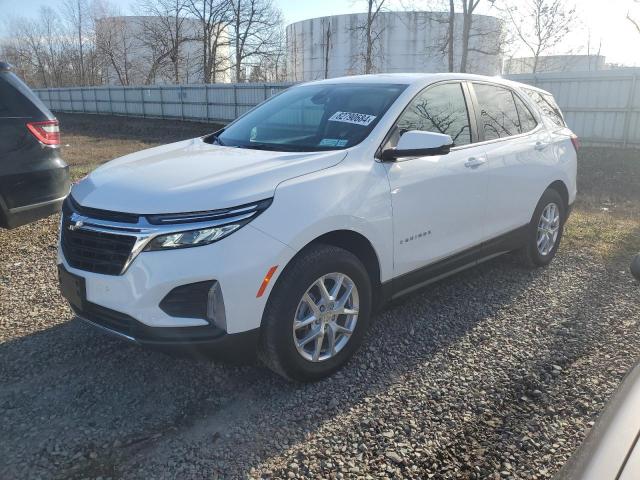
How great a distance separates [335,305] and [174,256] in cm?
98

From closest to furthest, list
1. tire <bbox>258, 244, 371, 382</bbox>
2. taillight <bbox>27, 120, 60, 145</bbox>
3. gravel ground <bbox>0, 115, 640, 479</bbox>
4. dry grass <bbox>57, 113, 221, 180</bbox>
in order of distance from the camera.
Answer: gravel ground <bbox>0, 115, 640, 479</bbox> < tire <bbox>258, 244, 371, 382</bbox> < taillight <bbox>27, 120, 60, 145</bbox> < dry grass <bbox>57, 113, 221, 180</bbox>

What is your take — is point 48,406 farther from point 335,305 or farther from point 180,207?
point 335,305

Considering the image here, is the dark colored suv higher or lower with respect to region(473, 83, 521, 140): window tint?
lower

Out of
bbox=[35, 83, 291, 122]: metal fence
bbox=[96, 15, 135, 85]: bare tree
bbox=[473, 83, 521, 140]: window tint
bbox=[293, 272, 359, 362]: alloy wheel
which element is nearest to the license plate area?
bbox=[293, 272, 359, 362]: alloy wheel

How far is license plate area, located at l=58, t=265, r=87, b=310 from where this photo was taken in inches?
110

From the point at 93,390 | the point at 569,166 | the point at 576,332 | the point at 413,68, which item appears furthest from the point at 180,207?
the point at 413,68

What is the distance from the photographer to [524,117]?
15.6 feet

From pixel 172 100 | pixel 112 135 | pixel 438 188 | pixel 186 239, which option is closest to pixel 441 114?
pixel 438 188

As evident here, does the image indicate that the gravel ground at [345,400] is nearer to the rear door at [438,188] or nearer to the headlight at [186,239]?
the rear door at [438,188]

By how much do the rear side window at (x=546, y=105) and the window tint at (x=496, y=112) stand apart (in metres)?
0.56

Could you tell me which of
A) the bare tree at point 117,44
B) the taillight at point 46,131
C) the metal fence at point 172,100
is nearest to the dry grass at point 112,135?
the metal fence at point 172,100

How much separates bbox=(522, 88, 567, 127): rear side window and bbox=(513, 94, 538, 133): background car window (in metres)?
0.30

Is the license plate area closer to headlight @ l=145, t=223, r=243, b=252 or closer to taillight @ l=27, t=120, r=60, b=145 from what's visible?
headlight @ l=145, t=223, r=243, b=252

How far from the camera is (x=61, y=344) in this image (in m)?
3.53
